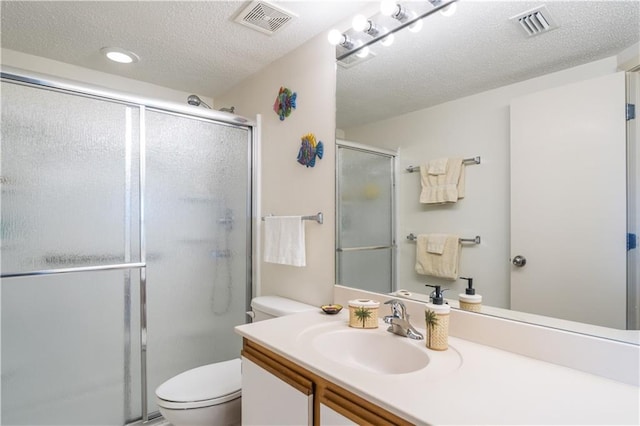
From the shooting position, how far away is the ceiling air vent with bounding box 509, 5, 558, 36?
108cm

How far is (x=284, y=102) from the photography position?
205cm

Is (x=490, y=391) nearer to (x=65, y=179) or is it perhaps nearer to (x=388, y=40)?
(x=388, y=40)

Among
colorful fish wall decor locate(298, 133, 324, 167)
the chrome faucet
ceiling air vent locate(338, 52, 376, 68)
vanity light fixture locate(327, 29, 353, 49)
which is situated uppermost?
vanity light fixture locate(327, 29, 353, 49)

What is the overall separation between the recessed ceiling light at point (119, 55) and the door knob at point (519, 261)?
92.2 inches

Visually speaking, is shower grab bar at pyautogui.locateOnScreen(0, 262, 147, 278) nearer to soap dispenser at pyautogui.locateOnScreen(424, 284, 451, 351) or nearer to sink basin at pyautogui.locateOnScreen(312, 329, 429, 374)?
sink basin at pyautogui.locateOnScreen(312, 329, 429, 374)

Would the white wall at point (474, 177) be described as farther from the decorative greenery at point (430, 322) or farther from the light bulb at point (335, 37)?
the light bulb at point (335, 37)

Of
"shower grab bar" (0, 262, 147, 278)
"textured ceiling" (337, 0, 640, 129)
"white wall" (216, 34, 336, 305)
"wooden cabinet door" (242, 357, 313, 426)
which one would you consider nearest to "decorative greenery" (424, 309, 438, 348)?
"wooden cabinet door" (242, 357, 313, 426)

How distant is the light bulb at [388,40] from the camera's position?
154 centimetres

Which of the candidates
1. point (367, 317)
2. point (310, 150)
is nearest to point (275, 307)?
point (367, 317)

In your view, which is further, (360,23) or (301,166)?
(301,166)

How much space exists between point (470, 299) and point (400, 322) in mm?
267

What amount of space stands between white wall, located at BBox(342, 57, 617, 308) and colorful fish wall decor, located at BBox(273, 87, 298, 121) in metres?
0.77

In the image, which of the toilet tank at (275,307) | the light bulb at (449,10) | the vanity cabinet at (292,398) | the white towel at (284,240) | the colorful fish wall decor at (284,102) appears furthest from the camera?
the colorful fish wall decor at (284,102)

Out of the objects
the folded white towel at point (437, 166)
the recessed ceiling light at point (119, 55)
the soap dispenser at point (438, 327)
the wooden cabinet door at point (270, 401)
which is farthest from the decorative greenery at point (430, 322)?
the recessed ceiling light at point (119, 55)
